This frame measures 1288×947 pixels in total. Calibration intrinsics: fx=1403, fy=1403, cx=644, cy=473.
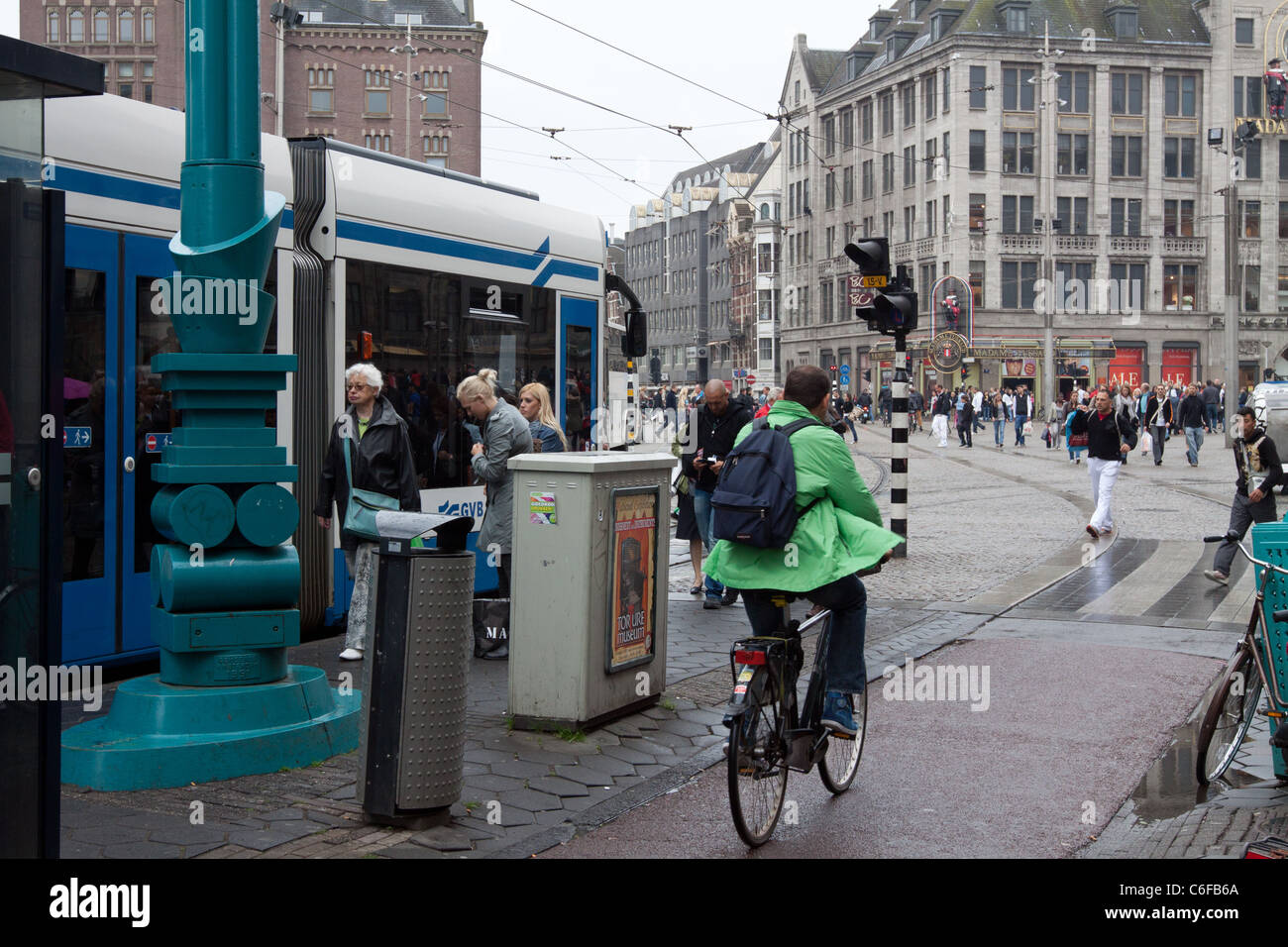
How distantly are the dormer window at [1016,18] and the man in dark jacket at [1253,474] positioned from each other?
204ft

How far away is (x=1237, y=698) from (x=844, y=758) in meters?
1.78

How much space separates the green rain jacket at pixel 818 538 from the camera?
5.19 meters

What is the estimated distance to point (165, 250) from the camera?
7855mm

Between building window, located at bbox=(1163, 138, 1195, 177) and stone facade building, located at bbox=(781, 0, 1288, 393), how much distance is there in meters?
0.07

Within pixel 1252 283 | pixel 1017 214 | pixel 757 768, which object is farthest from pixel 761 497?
pixel 1252 283

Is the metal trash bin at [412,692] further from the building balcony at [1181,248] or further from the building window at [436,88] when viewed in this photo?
the building window at [436,88]

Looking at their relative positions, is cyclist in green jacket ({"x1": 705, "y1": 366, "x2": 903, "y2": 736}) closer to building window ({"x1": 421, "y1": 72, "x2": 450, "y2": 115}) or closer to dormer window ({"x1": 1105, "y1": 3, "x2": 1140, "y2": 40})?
dormer window ({"x1": 1105, "y1": 3, "x2": 1140, "y2": 40})

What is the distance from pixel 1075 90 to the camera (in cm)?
6931

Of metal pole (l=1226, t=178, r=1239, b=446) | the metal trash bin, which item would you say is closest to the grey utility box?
the metal trash bin

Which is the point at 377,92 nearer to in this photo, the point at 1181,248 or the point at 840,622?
the point at 1181,248

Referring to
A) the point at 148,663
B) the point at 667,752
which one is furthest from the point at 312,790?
the point at 148,663

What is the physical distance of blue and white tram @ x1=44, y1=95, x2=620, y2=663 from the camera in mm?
7309
